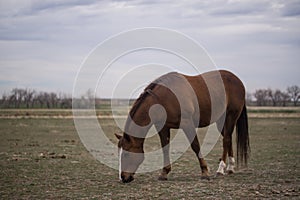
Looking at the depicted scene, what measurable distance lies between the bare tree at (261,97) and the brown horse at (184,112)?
10015 cm

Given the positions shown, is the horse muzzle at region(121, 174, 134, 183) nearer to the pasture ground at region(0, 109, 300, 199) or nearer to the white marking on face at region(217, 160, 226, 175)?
the pasture ground at region(0, 109, 300, 199)

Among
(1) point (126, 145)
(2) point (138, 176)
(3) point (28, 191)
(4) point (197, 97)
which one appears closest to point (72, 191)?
(3) point (28, 191)

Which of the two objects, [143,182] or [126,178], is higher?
[126,178]

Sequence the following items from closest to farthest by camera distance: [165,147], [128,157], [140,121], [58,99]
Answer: [128,157], [140,121], [165,147], [58,99]

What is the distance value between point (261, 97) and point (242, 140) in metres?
101

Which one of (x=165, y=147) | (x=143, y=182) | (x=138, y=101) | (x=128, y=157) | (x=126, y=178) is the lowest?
(x=143, y=182)

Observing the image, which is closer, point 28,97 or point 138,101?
point 138,101

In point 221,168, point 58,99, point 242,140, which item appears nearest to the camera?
point 221,168

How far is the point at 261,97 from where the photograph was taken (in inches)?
4262

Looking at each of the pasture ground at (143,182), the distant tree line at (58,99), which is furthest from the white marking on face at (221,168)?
the distant tree line at (58,99)

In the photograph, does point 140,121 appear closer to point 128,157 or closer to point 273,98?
point 128,157

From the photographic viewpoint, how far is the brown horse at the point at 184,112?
8.92 meters

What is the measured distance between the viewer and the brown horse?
29.3 feet

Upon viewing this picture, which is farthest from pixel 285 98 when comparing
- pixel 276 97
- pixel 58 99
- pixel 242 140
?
pixel 242 140
